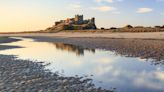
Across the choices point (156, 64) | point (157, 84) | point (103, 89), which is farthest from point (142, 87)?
point (156, 64)

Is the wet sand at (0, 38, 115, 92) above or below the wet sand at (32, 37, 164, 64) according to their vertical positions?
above

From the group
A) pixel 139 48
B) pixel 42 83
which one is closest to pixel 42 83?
pixel 42 83

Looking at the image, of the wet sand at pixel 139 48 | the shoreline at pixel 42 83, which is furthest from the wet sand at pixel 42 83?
the wet sand at pixel 139 48

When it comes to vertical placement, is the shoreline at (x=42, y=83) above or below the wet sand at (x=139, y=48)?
above

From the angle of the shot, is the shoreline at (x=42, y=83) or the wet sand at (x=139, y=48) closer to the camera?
the shoreline at (x=42, y=83)

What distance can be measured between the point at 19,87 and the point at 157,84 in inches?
298

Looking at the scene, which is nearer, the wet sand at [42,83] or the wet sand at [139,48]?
the wet sand at [42,83]

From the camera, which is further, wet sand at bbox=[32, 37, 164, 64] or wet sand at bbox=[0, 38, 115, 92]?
wet sand at bbox=[32, 37, 164, 64]

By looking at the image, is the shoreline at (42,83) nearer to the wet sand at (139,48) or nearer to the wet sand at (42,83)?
the wet sand at (42,83)

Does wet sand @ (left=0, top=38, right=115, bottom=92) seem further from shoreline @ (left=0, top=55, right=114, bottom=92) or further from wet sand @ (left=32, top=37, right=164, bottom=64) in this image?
wet sand @ (left=32, top=37, right=164, bottom=64)

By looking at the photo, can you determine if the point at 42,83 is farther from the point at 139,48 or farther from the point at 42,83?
the point at 139,48

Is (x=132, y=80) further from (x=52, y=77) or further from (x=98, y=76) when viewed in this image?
(x=52, y=77)

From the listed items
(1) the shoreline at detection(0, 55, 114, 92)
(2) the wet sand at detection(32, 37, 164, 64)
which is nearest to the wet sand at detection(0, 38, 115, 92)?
(1) the shoreline at detection(0, 55, 114, 92)

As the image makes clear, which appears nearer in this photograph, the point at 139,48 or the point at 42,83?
the point at 42,83
